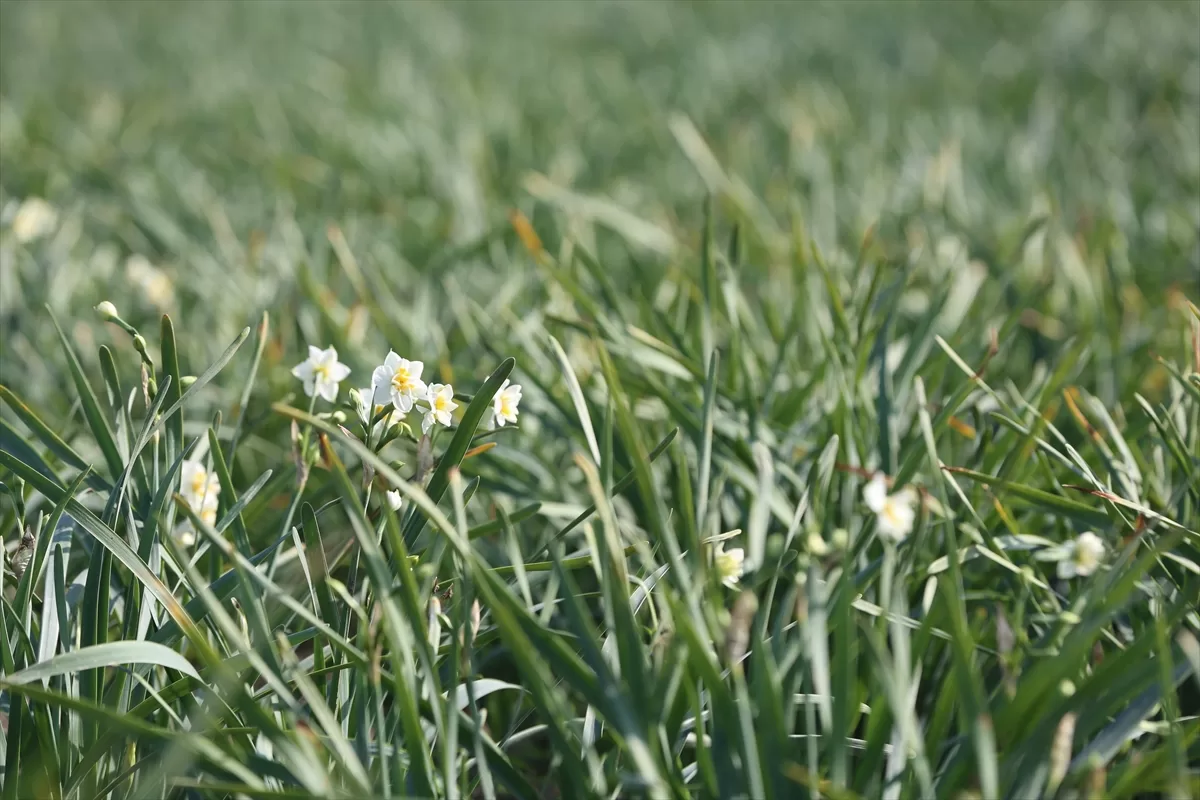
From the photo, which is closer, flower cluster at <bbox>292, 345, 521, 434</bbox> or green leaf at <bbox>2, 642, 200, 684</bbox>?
green leaf at <bbox>2, 642, 200, 684</bbox>

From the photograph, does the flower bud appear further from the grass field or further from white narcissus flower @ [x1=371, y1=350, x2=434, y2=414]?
white narcissus flower @ [x1=371, y1=350, x2=434, y2=414]

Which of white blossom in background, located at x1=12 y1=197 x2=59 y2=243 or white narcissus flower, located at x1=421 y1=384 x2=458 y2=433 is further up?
white narcissus flower, located at x1=421 y1=384 x2=458 y2=433

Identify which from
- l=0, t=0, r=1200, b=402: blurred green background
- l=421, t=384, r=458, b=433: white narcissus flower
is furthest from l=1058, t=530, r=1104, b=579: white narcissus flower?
l=421, t=384, r=458, b=433: white narcissus flower

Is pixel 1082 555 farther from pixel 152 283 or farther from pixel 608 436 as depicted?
pixel 152 283

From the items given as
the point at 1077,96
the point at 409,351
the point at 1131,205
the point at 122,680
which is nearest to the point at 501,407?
the point at 122,680

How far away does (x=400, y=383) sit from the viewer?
107 centimetres

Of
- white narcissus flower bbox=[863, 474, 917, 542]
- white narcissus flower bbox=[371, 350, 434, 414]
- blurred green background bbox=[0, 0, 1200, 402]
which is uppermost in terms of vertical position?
white narcissus flower bbox=[371, 350, 434, 414]

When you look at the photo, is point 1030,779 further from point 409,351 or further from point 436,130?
point 436,130

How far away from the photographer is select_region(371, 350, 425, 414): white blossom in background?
1061 millimetres

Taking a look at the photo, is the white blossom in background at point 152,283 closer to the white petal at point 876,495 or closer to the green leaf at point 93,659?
the green leaf at point 93,659

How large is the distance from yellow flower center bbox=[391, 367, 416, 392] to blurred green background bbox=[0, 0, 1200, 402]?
0.84 m

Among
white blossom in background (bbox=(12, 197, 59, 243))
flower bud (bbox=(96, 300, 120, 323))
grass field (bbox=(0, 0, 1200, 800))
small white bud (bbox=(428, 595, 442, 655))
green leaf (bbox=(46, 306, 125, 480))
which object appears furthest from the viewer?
white blossom in background (bbox=(12, 197, 59, 243))

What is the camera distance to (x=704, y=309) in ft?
5.32

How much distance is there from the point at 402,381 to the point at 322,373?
5.6 inches
